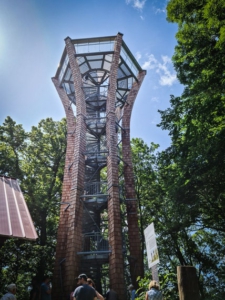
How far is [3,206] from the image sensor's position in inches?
200

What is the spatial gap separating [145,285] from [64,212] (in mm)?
7400

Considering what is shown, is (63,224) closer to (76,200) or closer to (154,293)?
(76,200)

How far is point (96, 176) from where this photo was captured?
15.1 metres

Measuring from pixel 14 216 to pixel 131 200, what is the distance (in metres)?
9.25

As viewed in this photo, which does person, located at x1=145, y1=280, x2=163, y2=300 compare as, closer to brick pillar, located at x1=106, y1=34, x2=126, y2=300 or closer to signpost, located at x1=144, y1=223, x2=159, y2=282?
signpost, located at x1=144, y1=223, x2=159, y2=282

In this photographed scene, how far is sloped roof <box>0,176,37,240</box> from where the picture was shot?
409 cm

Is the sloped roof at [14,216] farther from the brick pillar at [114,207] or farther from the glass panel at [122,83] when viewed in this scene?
the glass panel at [122,83]

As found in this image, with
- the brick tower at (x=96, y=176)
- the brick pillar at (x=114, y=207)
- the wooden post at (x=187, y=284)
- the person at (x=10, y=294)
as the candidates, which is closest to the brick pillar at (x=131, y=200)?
the brick tower at (x=96, y=176)

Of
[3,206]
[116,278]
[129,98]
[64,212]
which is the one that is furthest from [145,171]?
[3,206]

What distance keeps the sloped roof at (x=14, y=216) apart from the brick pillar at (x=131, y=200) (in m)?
7.49

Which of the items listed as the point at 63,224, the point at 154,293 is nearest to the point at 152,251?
Answer: the point at 154,293

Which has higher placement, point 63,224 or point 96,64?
Result: point 96,64

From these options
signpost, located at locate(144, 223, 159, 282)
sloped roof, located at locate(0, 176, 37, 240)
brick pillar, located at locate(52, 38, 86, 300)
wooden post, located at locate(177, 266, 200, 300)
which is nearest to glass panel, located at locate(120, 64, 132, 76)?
brick pillar, located at locate(52, 38, 86, 300)

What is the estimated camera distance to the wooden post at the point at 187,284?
3.23 meters
